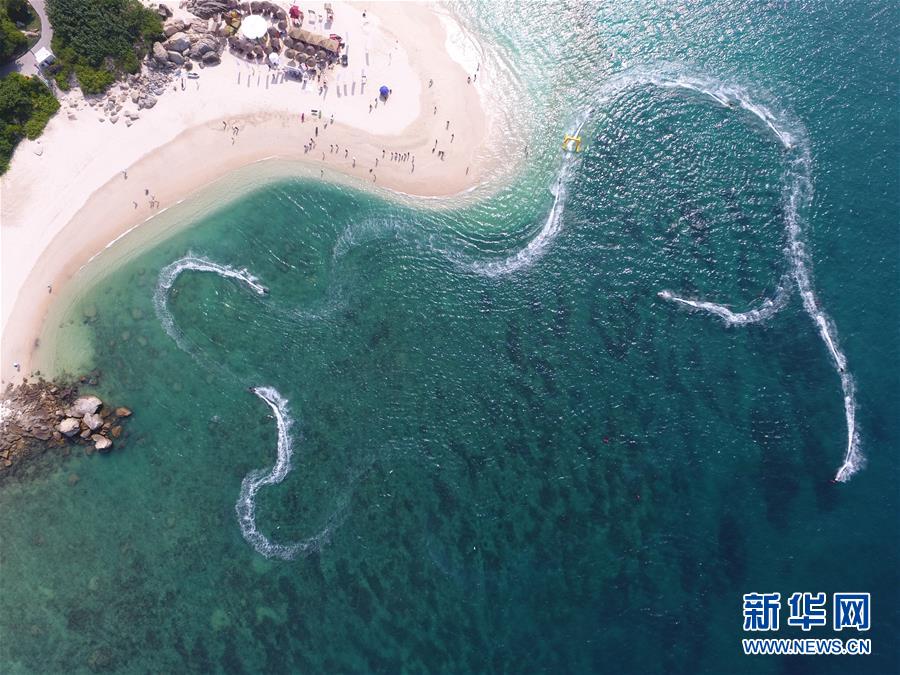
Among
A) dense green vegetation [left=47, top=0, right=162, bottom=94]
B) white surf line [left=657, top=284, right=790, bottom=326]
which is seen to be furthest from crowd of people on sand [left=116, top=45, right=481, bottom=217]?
white surf line [left=657, top=284, right=790, bottom=326]

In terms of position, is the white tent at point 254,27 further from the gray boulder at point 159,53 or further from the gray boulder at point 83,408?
the gray boulder at point 83,408

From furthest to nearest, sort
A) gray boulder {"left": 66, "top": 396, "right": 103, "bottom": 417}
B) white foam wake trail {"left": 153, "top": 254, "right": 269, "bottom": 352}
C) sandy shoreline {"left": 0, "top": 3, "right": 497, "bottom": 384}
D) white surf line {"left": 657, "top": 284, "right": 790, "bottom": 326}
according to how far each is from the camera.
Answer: white surf line {"left": 657, "top": 284, "right": 790, "bottom": 326} < white foam wake trail {"left": 153, "top": 254, "right": 269, "bottom": 352} < sandy shoreline {"left": 0, "top": 3, "right": 497, "bottom": 384} < gray boulder {"left": 66, "top": 396, "right": 103, "bottom": 417}

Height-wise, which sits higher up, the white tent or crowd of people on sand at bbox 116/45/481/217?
the white tent

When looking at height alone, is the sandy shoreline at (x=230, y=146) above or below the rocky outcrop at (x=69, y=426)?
above

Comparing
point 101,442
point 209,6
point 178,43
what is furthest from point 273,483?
point 209,6

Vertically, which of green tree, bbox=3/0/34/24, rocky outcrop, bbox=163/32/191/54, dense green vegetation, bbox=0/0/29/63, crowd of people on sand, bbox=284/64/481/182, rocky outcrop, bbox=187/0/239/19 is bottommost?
crowd of people on sand, bbox=284/64/481/182

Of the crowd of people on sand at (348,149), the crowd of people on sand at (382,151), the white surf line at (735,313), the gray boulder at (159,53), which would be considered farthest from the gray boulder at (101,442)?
the white surf line at (735,313)

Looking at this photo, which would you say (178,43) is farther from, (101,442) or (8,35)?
(101,442)

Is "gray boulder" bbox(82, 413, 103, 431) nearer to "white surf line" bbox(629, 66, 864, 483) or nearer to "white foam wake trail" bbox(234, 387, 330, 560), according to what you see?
"white foam wake trail" bbox(234, 387, 330, 560)

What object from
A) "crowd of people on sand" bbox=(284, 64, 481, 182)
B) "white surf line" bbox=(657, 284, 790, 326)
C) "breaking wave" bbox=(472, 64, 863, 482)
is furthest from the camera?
"white surf line" bbox=(657, 284, 790, 326)
